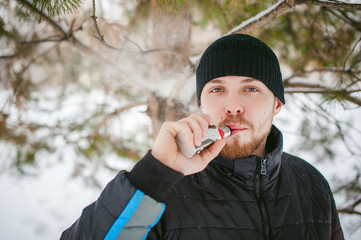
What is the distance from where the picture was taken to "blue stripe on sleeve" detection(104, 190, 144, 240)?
2.69 feet

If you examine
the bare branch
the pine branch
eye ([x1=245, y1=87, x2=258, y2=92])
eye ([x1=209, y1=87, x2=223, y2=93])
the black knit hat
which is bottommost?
the pine branch

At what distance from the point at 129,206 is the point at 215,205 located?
510 mm

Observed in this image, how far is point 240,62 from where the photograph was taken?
1388 mm

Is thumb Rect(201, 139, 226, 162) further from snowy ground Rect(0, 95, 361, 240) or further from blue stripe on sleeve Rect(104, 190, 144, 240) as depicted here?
snowy ground Rect(0, 95, 361, 240)

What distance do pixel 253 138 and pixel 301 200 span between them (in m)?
0.45

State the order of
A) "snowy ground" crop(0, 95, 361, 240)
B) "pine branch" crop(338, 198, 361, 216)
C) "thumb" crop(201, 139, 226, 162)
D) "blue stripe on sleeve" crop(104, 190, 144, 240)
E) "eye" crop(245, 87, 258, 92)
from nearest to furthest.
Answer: "blue stripe on sleeve" crop(104, 190, 144, 240) < "thumb" crop(201, 139, 226, 162) < "eye" crop(245, 87, 258, 92) < "pine branch" crop(338, 198, 361, 216) < "snowy ground" crop(0, 95, 361, 240)

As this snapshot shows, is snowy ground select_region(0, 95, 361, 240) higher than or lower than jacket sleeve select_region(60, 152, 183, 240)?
lower

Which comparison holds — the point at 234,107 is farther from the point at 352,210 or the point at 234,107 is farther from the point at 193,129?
the point at 352,210

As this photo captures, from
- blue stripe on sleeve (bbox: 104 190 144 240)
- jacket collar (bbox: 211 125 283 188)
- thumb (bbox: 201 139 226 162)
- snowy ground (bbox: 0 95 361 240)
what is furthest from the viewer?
snowy ground (bbox: 0 95 361 240)

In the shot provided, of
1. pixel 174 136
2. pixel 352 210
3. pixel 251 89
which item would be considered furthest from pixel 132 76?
pixel 352 210

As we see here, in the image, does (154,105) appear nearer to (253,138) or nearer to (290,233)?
(253,138)

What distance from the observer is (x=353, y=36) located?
2898 mm

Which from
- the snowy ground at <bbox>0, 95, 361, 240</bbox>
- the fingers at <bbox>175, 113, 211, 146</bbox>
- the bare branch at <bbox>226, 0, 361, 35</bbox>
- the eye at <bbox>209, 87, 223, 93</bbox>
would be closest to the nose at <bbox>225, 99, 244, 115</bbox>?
the eye at <bbox>209, 87, 223, 93</bbox>

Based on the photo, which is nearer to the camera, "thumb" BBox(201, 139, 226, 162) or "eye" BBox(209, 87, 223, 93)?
"thumb" BBox(201, 139, 226, 162)
